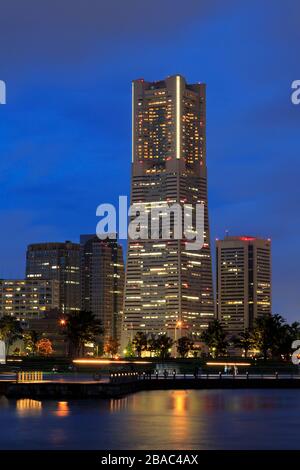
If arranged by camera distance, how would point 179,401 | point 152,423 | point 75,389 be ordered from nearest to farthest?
point 152,423 < point 179,401 < point 75,389

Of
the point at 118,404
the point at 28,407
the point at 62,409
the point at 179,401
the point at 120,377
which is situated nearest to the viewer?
the point at 62,409

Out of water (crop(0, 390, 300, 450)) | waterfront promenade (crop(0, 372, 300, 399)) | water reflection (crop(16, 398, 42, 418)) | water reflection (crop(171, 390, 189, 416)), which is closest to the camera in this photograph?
water (crop(0, 390, 300, 450))

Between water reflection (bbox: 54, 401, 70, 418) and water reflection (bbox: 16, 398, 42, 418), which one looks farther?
water reflection (bbox: 16, 398, 42, 418)

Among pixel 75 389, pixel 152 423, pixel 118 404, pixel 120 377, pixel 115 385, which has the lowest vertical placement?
pixel 152 423

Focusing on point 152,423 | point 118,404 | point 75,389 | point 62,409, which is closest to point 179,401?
point 118,404

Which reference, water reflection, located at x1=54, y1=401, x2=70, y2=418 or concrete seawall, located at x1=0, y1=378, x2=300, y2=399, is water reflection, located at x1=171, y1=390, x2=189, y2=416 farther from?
water reflection, located at x1=54, y1=401, x2=70, y2=418

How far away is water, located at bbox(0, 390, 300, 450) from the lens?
149 ft

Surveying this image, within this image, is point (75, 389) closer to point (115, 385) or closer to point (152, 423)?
point (115, 385)

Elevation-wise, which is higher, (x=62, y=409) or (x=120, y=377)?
(x=120, y=377)

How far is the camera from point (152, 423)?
5500cm

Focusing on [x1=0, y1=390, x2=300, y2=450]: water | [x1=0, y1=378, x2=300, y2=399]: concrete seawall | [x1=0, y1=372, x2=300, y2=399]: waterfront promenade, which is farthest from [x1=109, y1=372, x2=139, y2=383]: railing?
[x1=0, y1=390, x2=300, y2=450]: water

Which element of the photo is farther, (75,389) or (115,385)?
(115,385)

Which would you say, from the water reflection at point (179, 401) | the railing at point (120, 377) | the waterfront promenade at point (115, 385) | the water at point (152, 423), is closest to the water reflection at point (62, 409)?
the water at point (152, 423)
